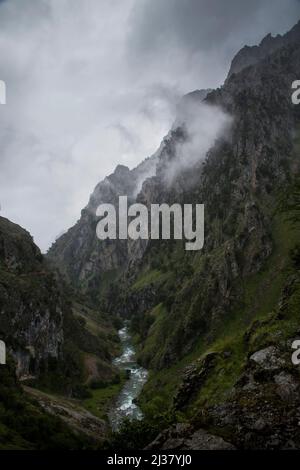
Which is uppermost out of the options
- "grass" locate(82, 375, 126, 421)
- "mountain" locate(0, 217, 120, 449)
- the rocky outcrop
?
the rocky outcrop

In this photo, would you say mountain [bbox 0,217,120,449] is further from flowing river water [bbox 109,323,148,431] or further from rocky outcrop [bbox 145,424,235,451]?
rocky outcrop [bbox 145,424,235,451]

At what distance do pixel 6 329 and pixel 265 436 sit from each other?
11085 cm

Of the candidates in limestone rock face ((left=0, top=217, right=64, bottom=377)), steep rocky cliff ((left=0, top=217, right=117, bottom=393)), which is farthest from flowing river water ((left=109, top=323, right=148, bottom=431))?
limestone rock face ((left=0, top=217, right=64, bottom=377))

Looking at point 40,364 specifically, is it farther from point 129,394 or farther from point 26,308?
point 129,394

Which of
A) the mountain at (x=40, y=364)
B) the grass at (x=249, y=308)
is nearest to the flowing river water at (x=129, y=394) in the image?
the grass at (x=249, y=308)

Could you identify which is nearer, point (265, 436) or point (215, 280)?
point (265, 436)

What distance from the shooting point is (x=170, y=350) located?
157 meters

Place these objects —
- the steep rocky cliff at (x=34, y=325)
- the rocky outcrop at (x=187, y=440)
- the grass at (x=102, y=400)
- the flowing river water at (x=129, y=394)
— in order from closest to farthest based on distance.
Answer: the rocky outcrop at (x=187, y=440), the flowing river water at (x=129, y=394), the grass at (x=102, y=400), the steep rocky cliff at (x=34, y=325)

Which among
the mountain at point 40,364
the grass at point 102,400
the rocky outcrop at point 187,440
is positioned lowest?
the grass at point 102,400

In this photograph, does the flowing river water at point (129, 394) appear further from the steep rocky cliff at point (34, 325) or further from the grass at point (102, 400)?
the steep rocky cliff at point (34, 325)

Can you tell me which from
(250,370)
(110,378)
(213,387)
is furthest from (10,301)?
(250,370)

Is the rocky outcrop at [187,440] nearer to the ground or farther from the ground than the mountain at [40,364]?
farther from the ground

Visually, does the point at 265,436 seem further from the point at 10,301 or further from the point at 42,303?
the point at 42,303
